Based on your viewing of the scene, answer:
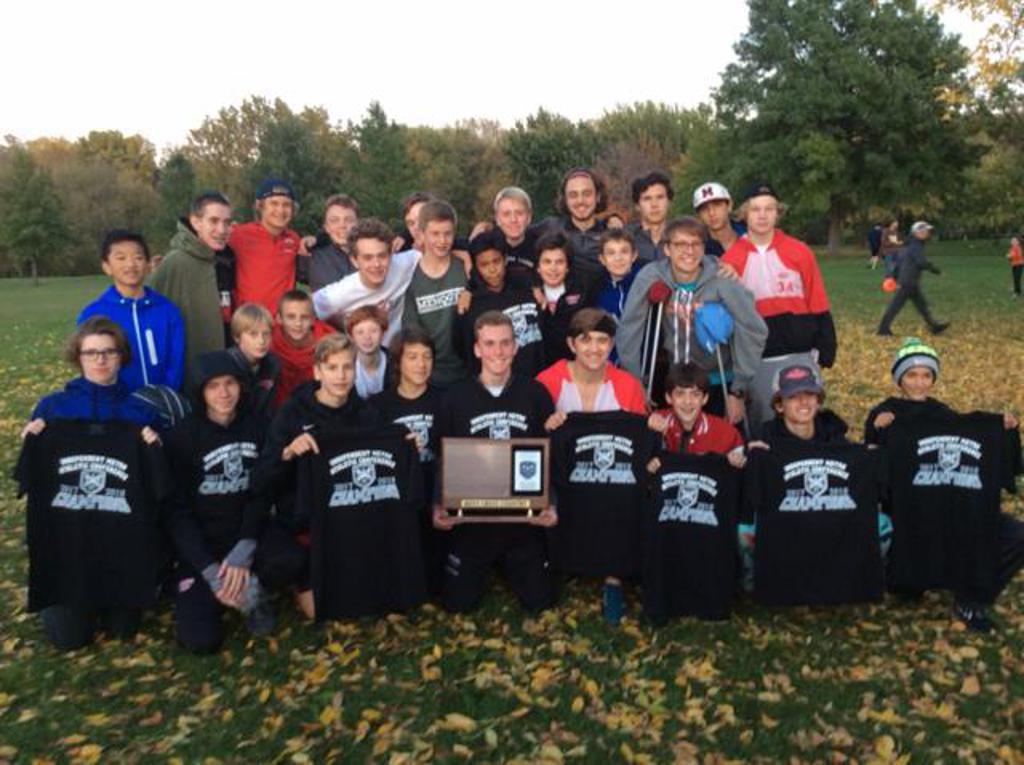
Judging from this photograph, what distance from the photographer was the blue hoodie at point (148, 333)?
5965mm

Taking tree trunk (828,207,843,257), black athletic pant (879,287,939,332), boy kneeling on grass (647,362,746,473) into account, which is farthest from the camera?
tree trunk (828,207,843,257)

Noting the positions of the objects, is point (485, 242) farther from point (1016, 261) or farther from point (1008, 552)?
point (1016, 261)

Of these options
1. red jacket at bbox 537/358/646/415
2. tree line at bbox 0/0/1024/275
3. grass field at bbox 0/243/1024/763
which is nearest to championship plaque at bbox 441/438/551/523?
red jacket at bbox 537/358/646/415

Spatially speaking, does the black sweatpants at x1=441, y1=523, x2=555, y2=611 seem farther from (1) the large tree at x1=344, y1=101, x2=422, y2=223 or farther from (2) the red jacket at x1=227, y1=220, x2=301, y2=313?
(1) the large tree at x1=344, y1=101, x2=422, y2=223

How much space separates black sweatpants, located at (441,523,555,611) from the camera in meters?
5.55

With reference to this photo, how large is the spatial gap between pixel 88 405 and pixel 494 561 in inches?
112

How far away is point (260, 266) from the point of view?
7125 mm

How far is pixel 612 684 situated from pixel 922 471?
2406mm

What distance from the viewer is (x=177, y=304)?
6.62m

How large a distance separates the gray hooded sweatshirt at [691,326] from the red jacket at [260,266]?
302cm

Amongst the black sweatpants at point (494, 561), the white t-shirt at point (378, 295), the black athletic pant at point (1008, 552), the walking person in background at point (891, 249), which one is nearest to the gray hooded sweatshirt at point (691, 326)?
the black sweatpants at point (494, 561)

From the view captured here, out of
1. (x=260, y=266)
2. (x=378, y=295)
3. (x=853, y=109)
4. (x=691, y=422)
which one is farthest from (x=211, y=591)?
(x=853, y=109)

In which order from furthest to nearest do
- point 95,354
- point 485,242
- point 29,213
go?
point 29,213 < point 485,242 < point 95,354

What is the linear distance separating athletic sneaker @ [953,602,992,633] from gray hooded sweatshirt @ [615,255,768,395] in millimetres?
2019
